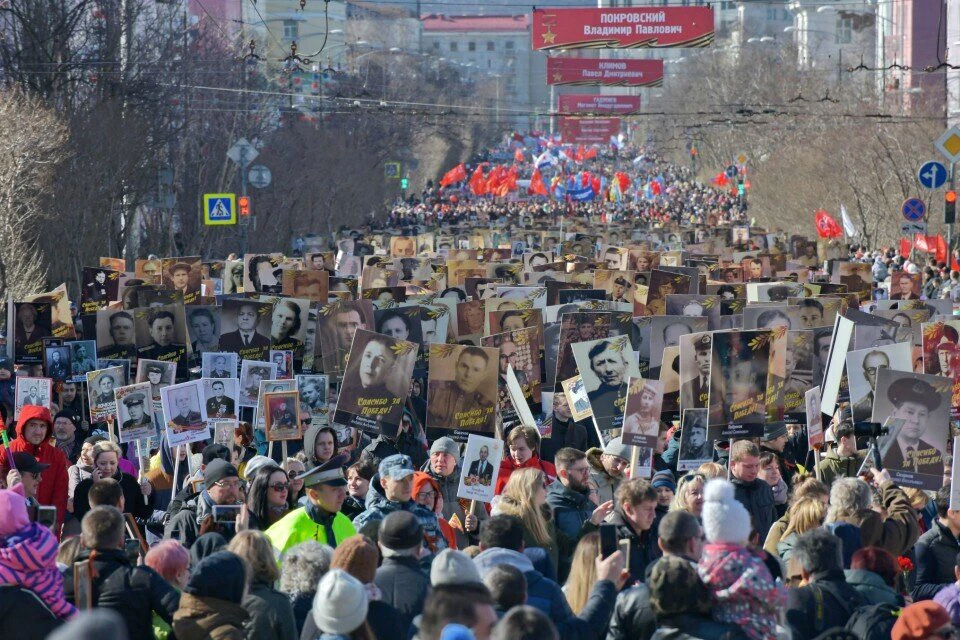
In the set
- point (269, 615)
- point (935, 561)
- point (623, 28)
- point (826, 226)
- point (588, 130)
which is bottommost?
point (935, 561)

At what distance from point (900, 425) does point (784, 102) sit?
59.8 metres

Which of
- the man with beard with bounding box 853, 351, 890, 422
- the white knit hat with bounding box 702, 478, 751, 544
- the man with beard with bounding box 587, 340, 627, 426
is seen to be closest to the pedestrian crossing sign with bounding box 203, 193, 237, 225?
the man with beard with bounding box 587, 340, 627, 426

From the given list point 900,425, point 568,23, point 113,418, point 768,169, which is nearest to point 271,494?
point 900,425

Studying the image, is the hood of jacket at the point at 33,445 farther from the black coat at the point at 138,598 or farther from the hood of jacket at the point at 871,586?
the hood of jacket at the point at 871,586

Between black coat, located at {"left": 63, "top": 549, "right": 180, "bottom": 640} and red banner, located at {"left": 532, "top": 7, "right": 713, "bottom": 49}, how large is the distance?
28.1 m

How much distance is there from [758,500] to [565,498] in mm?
1156

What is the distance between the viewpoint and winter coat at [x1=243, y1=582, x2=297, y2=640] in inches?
249

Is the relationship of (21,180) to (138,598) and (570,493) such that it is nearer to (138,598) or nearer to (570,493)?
(570,493)

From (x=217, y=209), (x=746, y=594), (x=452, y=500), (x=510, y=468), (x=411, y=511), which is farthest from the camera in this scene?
(x=217, y=209)

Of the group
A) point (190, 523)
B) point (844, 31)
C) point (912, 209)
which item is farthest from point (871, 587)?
point (844, 31)

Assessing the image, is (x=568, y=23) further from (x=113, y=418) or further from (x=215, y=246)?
(x=113, y=418)

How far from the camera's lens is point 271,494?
824 cm

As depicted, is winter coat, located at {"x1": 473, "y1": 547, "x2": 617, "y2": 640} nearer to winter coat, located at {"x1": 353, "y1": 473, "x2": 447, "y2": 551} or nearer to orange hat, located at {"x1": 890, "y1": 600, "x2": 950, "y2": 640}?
orange hat, located at {"x1": 890, "y1": 600, "x2": 950, "y2": 640}

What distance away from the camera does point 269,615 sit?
6.39 m
